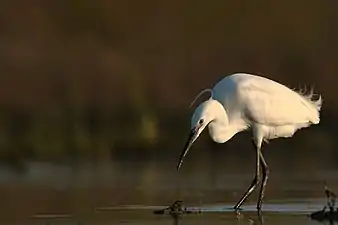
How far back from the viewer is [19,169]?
18391 millimetres

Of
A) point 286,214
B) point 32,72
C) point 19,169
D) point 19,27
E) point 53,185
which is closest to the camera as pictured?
point 286,214

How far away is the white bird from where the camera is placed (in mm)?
15414

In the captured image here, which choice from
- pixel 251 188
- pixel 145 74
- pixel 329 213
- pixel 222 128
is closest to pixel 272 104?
pixel 222 128

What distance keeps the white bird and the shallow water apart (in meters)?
0.56

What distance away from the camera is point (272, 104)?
1566cm

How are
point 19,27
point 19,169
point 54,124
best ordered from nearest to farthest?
point 19,169
point 54,124
point 19,27

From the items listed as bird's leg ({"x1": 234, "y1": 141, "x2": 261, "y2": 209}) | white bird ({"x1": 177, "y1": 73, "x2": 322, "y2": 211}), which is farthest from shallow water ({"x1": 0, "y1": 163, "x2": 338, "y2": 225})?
white bird ({"x1": 177, "y1": 73, "x2": 322, "y2": 211})

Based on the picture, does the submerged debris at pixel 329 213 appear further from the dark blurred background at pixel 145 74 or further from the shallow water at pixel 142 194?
the dark blurred background at pixel 145 74

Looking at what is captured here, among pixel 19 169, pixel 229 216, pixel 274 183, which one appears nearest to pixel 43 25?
pixel 19 169

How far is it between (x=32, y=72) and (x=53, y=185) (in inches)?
363

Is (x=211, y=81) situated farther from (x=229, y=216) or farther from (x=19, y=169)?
(x=229, y=216)

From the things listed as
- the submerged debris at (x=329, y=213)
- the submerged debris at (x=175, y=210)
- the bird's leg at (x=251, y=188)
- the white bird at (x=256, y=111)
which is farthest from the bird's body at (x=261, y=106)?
the submerged debris at (x=329, y=213)

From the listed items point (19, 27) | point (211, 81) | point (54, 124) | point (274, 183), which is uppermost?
point (19, 27)

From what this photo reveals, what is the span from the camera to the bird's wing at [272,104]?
1552 cm
